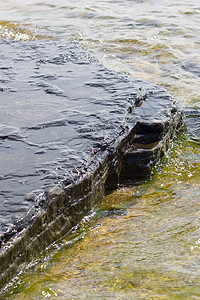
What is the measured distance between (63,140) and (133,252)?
1.06 metres

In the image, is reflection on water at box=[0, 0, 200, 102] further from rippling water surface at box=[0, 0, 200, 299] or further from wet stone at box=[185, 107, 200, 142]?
wet stone at box=[185, 107, 200, 142]

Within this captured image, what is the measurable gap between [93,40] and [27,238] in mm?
5990

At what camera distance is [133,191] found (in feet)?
11.2

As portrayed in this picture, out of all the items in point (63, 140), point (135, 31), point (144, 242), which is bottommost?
point (144, 242)

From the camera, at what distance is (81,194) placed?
2.88 metres

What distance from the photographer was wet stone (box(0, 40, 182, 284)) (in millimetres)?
2490

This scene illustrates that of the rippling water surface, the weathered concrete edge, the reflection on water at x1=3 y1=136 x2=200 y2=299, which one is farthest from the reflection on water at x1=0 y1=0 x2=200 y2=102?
the reflection on water at x1=3 y1=136 x2=200 y2=299

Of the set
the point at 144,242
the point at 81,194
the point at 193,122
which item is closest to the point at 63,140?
the point at 81,194

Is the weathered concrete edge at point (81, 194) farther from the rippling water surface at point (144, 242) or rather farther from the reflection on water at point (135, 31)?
the reflection on water at point (135, 31)

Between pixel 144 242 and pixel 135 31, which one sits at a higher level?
pixel 135 31

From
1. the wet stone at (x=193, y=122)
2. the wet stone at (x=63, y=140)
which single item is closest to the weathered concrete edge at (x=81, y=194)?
the wet stone at (x=63, y=140)

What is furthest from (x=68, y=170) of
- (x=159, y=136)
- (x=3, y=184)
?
(x=159, y=136)

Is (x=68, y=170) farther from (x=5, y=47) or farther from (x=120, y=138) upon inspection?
(x=5, y=47)

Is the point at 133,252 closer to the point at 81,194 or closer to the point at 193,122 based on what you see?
the point at 81,194
